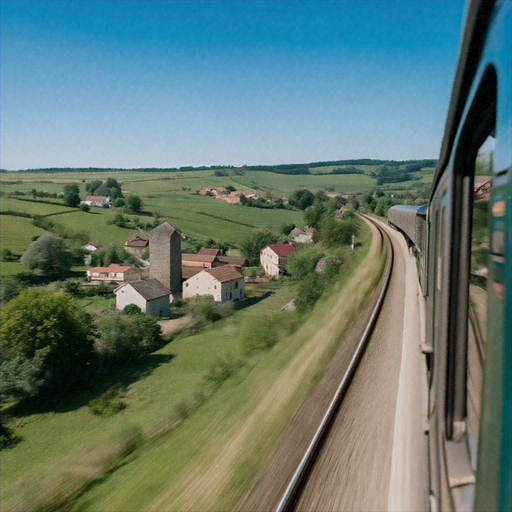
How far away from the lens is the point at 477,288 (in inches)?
67.8

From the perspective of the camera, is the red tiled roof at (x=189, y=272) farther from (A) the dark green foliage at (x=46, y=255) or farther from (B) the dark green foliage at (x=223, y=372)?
(B) the dark green foliage at (x=223, y=372)

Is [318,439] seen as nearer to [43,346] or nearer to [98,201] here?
[43,346]

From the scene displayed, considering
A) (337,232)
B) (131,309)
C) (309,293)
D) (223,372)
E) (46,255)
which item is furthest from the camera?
(46,255)

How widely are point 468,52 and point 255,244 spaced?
162 ft

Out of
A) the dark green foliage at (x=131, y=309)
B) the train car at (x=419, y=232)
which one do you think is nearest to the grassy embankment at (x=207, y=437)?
the train car at (x=419, y=232)

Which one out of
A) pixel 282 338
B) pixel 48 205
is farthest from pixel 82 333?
pixel 48 205

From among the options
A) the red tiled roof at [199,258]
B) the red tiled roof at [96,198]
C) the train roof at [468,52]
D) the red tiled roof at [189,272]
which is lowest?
the red tiled roof at [189,272]

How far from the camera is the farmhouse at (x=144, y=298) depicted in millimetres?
31438

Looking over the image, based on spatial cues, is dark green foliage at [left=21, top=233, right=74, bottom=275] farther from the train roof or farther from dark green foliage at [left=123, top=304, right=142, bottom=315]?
the train roof

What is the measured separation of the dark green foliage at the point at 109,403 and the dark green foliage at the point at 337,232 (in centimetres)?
1534

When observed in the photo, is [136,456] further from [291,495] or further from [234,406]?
[291,495]

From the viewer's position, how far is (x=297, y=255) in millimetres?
24875

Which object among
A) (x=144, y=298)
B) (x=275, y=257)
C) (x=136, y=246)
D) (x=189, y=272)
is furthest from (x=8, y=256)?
(x=275, y=257)

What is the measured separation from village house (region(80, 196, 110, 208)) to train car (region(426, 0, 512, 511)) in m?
74.4
